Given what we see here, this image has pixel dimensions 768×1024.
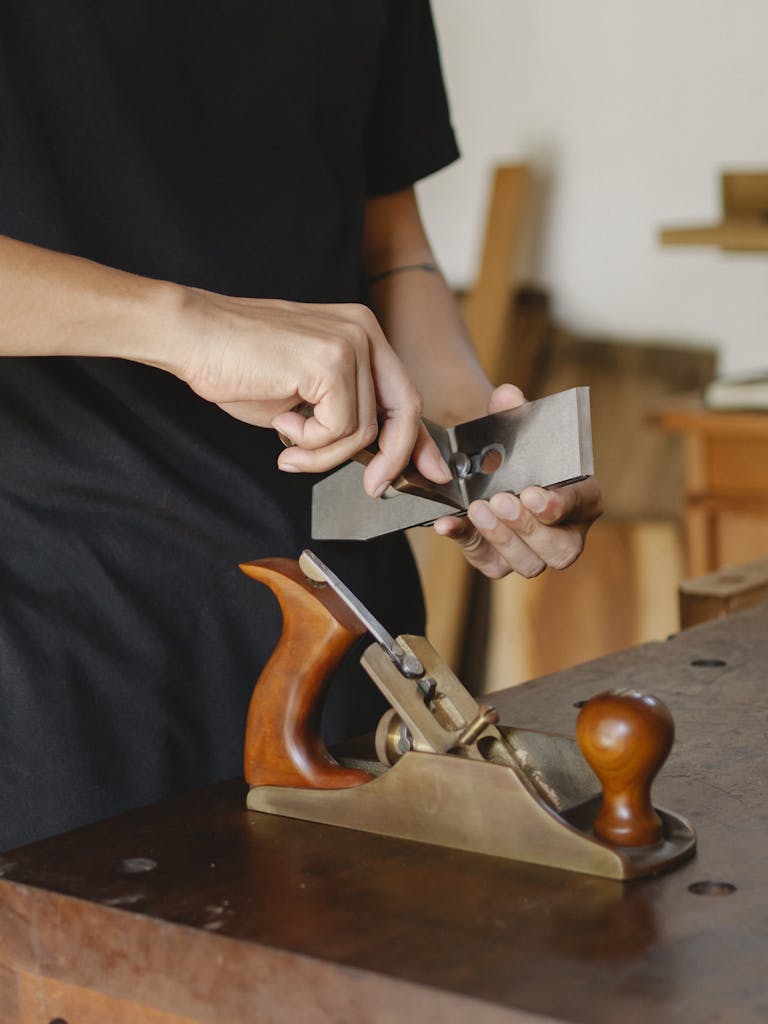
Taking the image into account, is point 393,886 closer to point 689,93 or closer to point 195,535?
point 195,535

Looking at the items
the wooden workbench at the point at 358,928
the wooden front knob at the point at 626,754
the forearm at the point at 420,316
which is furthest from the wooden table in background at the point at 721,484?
the wooden front knob at the point at 626,754

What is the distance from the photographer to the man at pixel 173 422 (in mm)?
1141

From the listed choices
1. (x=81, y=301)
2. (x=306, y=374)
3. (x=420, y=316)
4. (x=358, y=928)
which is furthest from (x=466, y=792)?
(x=420, y=316)

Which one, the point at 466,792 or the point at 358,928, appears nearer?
the point at 358,928

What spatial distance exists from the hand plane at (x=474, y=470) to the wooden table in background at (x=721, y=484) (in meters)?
1.63

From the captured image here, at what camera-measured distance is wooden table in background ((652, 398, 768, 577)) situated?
109 inches

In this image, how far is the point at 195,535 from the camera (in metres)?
1.23

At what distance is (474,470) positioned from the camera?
117 centimetres

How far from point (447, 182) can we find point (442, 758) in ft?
9.52

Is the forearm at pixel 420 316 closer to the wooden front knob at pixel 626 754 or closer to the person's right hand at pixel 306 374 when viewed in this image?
the person's right hand at pixel 306 374

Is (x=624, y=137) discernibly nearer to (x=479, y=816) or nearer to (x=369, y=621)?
(x=369, y=621)

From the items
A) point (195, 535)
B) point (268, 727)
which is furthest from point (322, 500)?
point (268, 727)

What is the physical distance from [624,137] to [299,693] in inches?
101

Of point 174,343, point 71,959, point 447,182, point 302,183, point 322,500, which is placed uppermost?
point 447,182
